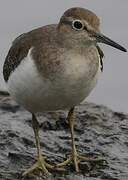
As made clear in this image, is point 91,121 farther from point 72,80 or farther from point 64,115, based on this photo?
point 72,80

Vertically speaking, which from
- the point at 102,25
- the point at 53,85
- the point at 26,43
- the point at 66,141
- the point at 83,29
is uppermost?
the point at 83,29

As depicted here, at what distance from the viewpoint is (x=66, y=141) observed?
28.4ft

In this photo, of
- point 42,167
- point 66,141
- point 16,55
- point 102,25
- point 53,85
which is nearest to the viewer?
point 53,85

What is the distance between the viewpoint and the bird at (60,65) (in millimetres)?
7324

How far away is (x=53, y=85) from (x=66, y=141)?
1537mm

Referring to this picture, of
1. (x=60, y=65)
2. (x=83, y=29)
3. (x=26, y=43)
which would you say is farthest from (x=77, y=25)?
(x=26, y=43)

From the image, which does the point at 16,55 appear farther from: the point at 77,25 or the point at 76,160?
the point at 76,160

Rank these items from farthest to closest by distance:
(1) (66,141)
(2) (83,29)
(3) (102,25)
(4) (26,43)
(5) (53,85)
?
(3) (102,25) < (1) (66,141) < (4) (26,43) < (2) (83,29) < (5) (53,85)

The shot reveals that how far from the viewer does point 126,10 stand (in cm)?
1672

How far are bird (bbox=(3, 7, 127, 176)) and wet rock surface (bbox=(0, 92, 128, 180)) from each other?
23 centimetres

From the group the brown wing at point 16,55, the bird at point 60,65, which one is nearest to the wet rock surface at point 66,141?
the bird at point 60,65

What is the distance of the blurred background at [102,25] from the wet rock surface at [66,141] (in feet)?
10.5

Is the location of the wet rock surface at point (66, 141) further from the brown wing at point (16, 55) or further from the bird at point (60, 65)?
the brown wing at point (16, 55)

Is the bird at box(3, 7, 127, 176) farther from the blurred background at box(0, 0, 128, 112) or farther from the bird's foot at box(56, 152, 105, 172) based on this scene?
the blurred background at box(0, 0, 128, 112)
